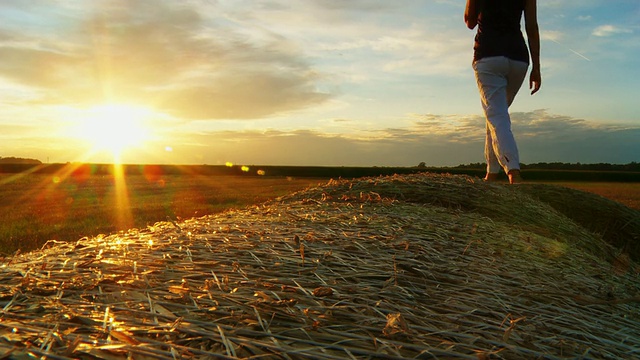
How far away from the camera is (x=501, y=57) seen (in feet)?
21.5

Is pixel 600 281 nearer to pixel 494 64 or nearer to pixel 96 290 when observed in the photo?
pixel 96 290

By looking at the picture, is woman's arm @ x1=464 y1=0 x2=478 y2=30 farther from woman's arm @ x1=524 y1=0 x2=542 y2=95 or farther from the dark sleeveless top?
woman's arm @ x1=524 y1=0 x2=542 y2=95

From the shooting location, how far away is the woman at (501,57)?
21.6 feet

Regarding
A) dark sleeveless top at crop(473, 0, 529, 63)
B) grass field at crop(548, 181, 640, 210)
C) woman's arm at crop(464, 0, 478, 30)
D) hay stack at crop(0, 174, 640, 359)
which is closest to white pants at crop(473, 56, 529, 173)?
dark sleeveless top at crop(473, 0, 529, 63)

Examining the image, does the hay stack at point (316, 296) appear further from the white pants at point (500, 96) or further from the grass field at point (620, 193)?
the grass field at point (620, 193)

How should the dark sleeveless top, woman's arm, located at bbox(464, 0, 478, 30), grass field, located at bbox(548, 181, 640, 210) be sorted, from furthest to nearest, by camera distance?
1. grass field, located at bbox(548, 181, 640, 210)
2. woman's arm, located at bbox(464, 0, 478, 30)
3. the dark sleeveless top

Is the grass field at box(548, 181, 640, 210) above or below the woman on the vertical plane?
below

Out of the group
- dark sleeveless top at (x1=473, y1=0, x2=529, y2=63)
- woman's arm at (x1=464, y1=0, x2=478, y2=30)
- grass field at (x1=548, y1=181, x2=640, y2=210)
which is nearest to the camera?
dark sleeveless top at (x1=473, y1=0, x2=529, y2=63)

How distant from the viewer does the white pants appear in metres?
6.63

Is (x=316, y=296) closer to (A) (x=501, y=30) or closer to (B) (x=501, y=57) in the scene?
(B) (x=501, y=57)

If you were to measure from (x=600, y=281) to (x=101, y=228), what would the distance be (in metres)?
8.12

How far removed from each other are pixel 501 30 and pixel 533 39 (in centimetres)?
68

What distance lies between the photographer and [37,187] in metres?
20.9

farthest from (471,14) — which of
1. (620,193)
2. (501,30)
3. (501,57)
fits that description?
(620,193)
